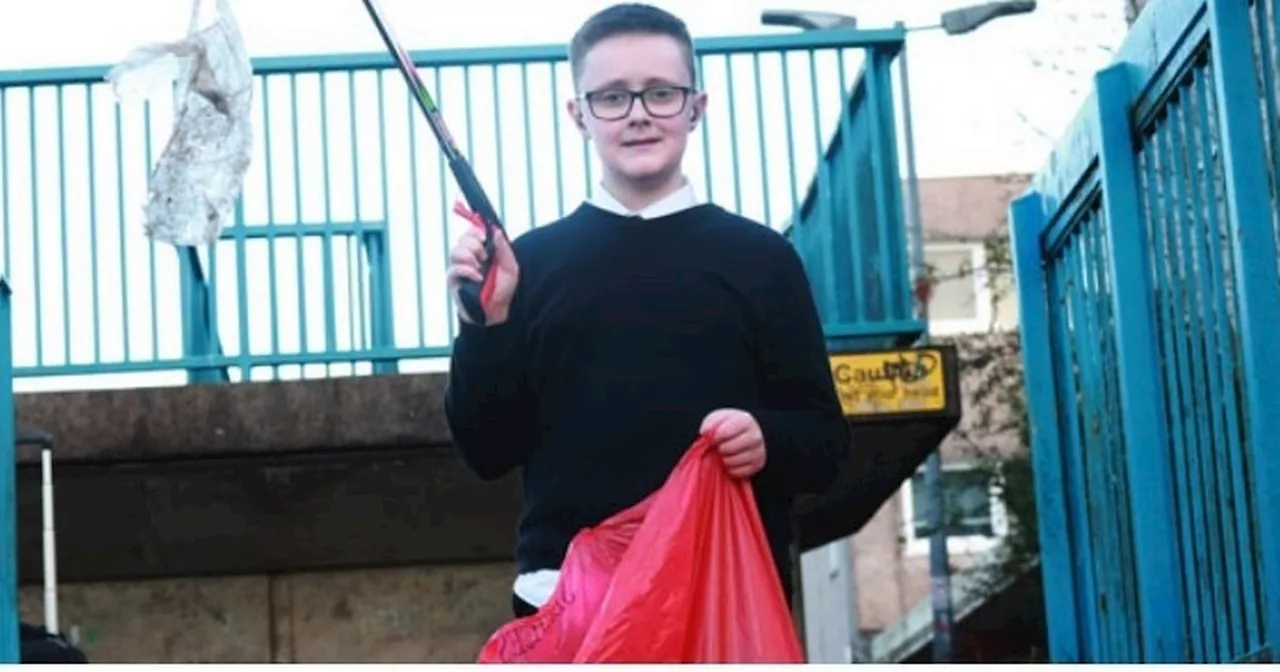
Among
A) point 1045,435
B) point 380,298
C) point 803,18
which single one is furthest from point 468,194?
point 803,18

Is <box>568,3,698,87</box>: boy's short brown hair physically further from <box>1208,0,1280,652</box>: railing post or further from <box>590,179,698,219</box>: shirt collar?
<box>1208,0,1280,652</box>: railing post

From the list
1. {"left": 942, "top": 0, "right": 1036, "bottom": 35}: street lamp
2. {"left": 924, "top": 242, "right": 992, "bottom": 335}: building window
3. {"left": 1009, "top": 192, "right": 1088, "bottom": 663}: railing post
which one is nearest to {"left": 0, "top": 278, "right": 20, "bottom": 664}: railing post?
{"left": 1009, "top": 192, "right": 1088, "bottom": 663}: railing post

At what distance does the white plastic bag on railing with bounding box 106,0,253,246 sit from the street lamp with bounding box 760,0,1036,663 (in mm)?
11096

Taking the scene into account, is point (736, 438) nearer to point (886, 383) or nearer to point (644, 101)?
point (644, 101)

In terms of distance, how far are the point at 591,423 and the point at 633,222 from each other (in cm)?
30

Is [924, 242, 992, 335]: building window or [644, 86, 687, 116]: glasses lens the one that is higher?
[924, 242, 992, 335]: building window

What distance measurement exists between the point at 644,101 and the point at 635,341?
0.35m

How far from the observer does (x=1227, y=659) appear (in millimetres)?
4973

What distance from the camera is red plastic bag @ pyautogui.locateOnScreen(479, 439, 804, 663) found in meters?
3.89

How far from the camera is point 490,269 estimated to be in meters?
3.99

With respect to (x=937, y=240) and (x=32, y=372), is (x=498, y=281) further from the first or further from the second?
(x=937, y=240)

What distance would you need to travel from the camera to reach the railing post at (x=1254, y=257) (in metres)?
4.46

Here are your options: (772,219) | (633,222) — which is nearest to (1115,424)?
(633,222)

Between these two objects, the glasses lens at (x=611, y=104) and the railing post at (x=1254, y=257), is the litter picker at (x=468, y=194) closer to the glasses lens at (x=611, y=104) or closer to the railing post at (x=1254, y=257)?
the glasses lens at (x=611, y=104)
